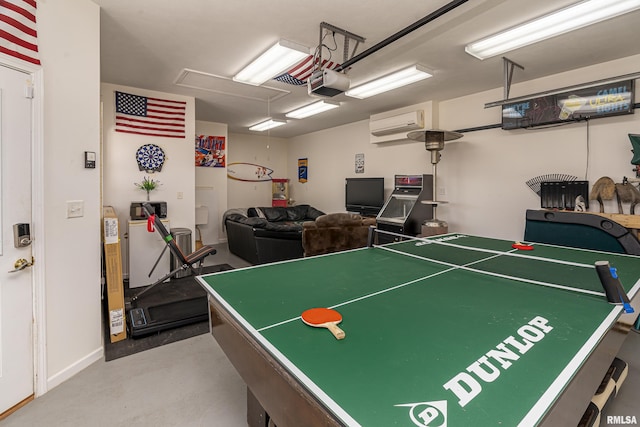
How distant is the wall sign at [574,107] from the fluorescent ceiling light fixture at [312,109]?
2668 millimetres

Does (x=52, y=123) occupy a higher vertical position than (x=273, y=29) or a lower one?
lower

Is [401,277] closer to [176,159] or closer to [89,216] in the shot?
[89,216]

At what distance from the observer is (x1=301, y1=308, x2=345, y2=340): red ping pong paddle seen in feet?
3.93

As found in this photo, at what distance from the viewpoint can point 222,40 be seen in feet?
10.2

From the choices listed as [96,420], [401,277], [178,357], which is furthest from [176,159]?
[401,277]

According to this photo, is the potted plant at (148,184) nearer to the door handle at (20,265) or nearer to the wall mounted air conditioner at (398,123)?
the door handle at (20,265)

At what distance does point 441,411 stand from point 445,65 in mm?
3849

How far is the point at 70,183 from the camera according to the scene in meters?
2.38

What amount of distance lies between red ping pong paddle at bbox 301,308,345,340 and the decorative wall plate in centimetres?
447

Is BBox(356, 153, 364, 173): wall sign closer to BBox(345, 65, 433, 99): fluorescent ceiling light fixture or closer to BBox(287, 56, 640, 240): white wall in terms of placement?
BBox(287, 56, 640, 240): white wall

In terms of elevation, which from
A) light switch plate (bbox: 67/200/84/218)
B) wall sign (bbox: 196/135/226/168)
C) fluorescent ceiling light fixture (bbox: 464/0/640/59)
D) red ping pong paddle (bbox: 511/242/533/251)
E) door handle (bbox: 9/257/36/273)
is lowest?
door handle (bbox: 9/257/36/273)

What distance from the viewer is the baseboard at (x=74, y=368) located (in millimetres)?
2285

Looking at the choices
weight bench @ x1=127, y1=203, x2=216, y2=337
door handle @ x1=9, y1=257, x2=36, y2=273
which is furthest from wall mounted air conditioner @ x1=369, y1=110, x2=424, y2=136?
door handle @ x1=9, y1=257, x2=36, y2=273

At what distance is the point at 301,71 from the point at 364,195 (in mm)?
3216
